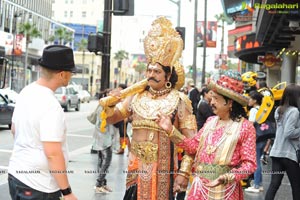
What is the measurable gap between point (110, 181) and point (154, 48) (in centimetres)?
504

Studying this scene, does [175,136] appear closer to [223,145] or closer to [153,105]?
[223,145]

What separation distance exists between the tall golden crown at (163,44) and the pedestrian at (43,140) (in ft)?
5.16

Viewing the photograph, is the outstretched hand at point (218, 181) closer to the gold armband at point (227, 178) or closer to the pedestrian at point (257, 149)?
the gold armband at point (227, 178)

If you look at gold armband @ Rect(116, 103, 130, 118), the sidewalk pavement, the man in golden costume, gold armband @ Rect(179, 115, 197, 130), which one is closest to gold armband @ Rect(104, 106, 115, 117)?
the man in golden costume

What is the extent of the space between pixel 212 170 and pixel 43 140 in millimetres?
1398

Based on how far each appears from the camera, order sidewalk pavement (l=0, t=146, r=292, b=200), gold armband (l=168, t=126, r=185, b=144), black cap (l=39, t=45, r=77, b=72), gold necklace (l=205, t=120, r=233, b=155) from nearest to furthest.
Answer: black cap (l=39, t=45, r=77, b=72)
gold necklace (l=205, t=120, r=233, b=155)
gold armband (l=168, t=126, r=185, b=144)
sidewalk pavement (l=0, t=146, r=292, b=200)

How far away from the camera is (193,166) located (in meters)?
4.60

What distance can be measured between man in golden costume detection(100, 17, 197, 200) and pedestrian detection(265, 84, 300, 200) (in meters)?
2.19

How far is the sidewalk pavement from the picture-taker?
851 centimetres

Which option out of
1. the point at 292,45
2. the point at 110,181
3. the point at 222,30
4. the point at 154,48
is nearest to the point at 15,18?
the point at 222,30

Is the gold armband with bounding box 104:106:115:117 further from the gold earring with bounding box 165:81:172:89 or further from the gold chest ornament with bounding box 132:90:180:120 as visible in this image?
the gold earring with bounding box 165:81:172:89

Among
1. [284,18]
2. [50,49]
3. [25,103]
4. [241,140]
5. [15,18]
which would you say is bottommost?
[241,140]

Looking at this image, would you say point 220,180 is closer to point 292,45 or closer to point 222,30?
point 292,45

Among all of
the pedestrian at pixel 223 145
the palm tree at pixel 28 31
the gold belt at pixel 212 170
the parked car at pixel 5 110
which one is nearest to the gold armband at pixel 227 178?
the pedestrian at pixel 223 145
